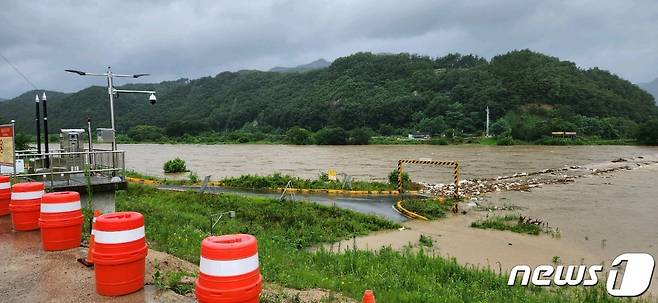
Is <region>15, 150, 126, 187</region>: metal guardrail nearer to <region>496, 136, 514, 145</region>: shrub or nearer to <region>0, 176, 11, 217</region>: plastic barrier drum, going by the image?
<region>0, 176, 11, 217</region>: plastic barrier drum

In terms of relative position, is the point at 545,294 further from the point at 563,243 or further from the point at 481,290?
the point at 563,243

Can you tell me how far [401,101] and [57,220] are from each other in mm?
112515

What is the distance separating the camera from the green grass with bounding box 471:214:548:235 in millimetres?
14203

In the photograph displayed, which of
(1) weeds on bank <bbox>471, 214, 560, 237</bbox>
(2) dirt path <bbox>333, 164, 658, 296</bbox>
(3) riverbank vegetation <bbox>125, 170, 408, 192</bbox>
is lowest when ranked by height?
(2) dirt path <bbox>333, 164, 658, 296</bbox>

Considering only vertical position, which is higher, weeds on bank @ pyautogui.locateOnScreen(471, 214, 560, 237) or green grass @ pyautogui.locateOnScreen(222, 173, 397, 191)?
green grass @ pyautogui.locateOnScreen(222, 173, 397, 191)

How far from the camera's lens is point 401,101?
11606 centimetres

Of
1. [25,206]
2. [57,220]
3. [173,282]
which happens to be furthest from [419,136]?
[173,282]

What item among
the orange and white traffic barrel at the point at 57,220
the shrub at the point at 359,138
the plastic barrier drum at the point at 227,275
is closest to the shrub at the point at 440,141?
the shrub at the point at 359,138

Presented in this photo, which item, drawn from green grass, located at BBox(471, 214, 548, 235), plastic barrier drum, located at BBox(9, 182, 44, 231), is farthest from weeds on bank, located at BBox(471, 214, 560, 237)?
plastic barrier drum, located at BBox(9, 182, 44, 231)

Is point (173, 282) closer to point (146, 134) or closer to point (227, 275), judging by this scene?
point (227, 275)

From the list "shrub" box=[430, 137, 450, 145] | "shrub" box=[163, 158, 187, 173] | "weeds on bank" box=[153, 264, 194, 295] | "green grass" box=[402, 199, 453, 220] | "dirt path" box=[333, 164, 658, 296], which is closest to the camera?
"weeds on bank" box=[153, 264, 194, 295]

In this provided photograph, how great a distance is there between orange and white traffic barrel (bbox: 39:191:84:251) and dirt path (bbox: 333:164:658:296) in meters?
6.76

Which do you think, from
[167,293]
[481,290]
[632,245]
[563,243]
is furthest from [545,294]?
[632,245]

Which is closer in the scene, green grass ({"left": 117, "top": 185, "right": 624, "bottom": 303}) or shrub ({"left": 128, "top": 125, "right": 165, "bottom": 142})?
green grass ({"left": 117, "top": 185, "right": 624, "bottom": 303})
